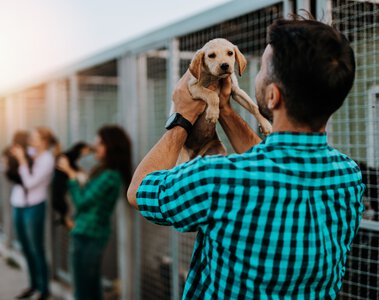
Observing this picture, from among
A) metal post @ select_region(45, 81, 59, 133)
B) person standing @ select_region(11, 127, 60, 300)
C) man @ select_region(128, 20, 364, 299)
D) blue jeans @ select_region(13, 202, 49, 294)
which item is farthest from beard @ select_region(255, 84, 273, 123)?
metal post @ select_region(45, 81, 59, 133)

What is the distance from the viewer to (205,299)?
1.15 meters

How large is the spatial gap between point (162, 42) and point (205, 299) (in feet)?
7.61

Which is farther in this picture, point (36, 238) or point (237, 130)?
point (36, 238)

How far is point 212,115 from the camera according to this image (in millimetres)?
1264

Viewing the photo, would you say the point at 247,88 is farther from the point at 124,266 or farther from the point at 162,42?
the point at 124,266

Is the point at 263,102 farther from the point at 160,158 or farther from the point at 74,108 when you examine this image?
the point at 74,108

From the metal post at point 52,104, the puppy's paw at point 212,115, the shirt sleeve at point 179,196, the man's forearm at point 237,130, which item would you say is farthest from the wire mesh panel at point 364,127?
the metal post at point 52,104

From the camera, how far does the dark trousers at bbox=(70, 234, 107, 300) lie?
149 inches

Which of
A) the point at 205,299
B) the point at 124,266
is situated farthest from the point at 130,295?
the point at 205,299

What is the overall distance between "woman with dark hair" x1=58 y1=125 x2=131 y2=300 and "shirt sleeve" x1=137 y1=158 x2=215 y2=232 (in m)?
2.56

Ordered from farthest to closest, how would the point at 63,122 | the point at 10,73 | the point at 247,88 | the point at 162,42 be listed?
the point at 10,73 < the point at 63,122 < the point at 162,42 < the point at 247,88

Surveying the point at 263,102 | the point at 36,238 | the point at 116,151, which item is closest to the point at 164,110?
the point at 116,151

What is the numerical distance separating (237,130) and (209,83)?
182mm

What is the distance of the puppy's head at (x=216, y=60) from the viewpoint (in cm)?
121
